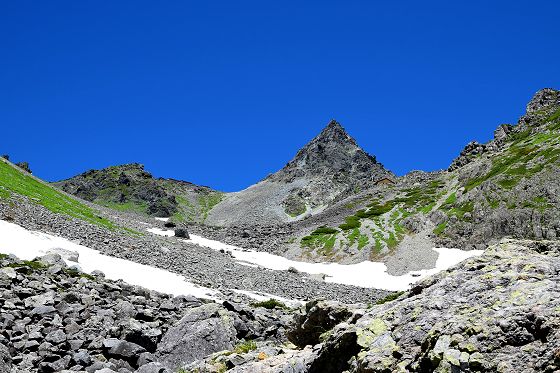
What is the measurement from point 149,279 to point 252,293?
11883 millimetres

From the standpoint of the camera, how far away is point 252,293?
160 feet

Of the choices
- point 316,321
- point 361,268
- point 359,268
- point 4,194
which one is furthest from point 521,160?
point 316,321

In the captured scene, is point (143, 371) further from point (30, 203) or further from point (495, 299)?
point (30, 203)

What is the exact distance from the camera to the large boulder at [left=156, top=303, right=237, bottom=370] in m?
19.7

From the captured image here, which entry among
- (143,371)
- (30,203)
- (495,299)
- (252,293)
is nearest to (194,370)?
(143,371)

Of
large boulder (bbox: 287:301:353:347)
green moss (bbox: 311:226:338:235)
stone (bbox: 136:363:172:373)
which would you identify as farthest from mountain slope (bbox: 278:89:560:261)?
large boulder (bbox: 287:301:353:347)

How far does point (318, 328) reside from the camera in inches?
542

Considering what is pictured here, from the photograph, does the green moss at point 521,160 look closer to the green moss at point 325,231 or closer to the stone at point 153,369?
the green moss at point 325,231

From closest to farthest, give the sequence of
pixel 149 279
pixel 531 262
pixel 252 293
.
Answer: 1. pixel 531 262
2. pixel 149 279
3. pixel 252 293

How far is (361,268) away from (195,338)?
76.5 meters

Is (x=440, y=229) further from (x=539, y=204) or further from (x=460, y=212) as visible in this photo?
(x=539, y=204)

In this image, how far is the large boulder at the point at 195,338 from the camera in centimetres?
1972

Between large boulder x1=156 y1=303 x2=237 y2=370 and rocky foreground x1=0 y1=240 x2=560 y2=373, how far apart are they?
5 centimetres

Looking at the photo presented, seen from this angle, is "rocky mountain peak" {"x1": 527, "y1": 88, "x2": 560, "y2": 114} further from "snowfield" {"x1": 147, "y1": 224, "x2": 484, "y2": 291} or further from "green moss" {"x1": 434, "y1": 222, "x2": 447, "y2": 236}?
"snowfield" {"x1": 147, "y1": 224, "x2": 484, "y2": 291}
